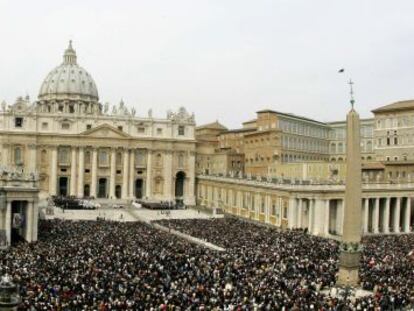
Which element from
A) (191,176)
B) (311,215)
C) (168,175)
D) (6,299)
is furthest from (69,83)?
(6,299)

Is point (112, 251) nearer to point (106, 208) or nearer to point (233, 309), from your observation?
point (233, 309)

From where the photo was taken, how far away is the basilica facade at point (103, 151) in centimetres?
8562

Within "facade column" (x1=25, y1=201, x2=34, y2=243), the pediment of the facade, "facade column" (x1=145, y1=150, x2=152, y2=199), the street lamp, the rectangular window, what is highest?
the rectangular window

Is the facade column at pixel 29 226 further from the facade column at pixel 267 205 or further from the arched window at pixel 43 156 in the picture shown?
the arched window at pixel 43 156

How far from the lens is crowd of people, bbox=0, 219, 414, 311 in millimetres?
23156

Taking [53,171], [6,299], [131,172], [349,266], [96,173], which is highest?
[131,172]

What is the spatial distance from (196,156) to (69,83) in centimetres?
3473

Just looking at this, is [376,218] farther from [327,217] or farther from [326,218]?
[326,218]

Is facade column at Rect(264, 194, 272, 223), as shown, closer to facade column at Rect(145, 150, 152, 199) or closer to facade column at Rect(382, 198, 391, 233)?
facade column at Rect(382, 198, 391, 233)

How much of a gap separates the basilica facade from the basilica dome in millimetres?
28414

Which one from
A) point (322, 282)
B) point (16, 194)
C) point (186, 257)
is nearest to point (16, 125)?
point (16, 194)

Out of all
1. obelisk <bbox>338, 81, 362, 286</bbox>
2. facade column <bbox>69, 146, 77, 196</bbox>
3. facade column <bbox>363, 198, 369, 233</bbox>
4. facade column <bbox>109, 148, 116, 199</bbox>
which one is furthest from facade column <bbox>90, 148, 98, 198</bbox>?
obelisk <bbox>338, 81, 362, 286</bbox>

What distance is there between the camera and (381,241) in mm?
45750

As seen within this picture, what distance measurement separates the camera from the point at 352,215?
101ft
